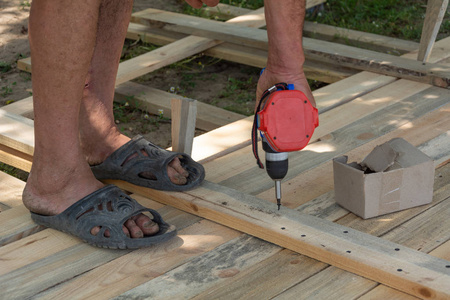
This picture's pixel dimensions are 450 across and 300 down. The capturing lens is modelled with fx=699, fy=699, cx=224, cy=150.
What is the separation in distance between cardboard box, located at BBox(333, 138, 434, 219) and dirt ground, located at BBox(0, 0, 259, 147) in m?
1.36

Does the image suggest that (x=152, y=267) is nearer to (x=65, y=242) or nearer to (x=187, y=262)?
(x=187, y=262)

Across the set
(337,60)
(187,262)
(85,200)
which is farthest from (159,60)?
(187,262)

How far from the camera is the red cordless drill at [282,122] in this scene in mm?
1906

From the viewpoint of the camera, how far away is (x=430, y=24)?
3117 millimetres

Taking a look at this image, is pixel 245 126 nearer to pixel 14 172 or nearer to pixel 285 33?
pixel 285 33

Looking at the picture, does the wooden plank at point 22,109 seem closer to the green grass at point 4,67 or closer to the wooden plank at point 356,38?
the green grass at point 4,67

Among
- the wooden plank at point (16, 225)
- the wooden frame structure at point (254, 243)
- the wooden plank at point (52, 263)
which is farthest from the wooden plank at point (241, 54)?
the wooden plank at point (16, 225)

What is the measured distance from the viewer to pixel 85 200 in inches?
80.7

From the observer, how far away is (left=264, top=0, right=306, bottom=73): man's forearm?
2068mm

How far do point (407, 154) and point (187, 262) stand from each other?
2.39 feet

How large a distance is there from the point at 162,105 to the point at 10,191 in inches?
45.3

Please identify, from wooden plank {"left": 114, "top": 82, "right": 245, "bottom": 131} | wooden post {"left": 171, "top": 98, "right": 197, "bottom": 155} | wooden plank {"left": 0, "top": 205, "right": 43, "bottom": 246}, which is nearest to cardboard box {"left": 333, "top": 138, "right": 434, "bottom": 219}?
wooden post {"left": 171, "top": 98, "right": 197, "bottom": 155}

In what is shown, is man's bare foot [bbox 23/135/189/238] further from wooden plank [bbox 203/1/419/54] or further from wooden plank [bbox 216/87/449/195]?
wooden plank [bbox 203/1/419/54]

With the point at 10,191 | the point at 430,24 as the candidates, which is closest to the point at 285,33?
the point at 10,191
